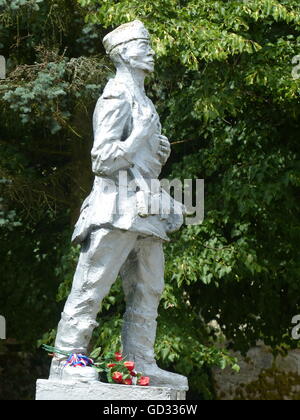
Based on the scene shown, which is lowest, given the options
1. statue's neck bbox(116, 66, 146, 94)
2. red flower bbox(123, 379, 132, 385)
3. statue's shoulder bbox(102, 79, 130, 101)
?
red flower bbox(123, 379, 132, 385)

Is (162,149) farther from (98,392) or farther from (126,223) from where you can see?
(98,392)

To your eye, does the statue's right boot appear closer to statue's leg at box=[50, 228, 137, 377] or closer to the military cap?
statue's leg at box=[50, 228, 137, 377]

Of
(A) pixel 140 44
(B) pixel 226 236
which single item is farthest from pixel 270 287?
(A) pixel 140 44

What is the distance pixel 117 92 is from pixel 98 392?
197 centimetres

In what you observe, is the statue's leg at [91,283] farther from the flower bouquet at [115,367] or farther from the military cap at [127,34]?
the military cap at [127,34]

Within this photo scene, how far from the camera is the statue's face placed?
709cm

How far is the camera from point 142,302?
278 inches

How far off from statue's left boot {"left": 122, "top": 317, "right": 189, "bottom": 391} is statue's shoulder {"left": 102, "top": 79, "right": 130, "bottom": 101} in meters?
1.50

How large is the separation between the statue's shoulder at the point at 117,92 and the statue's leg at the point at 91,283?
0.89 metres

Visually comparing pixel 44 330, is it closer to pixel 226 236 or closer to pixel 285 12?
pixel 226 236

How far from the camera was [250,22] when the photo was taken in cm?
1067

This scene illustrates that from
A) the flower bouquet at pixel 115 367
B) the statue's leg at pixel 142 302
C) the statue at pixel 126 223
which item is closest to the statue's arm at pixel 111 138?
the statue at pixel 126 223

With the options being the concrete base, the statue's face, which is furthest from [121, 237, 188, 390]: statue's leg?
the statue's face

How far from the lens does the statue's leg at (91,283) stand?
6.75 metres
